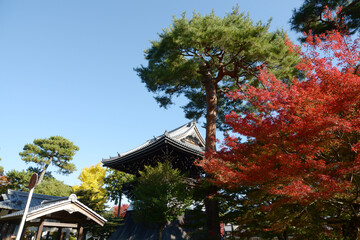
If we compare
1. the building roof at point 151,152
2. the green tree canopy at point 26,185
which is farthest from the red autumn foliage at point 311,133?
the green tree canopy at point 26,185

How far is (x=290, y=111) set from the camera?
217 inches

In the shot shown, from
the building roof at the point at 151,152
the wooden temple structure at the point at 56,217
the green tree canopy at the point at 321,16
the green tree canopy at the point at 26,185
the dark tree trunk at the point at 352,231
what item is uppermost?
the green tree canopy at the point at 321,16

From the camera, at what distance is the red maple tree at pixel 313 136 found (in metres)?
4.61

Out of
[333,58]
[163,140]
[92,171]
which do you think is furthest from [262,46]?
[92,171]

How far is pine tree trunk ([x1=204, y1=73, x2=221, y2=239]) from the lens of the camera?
814 cm

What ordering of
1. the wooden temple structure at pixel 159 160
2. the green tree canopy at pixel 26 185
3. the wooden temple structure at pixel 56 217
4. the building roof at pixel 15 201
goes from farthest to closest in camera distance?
the green tree canopy at pixel 26 185 < the building roof at pixel 15 201 < the wooden temple structure at pixel 159 160 < the wooden temple structure at pixel 56 217

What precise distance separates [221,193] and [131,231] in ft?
23.2

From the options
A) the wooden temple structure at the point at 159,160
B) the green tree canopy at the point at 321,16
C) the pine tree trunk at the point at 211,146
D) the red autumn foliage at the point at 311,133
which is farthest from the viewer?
the wooden temple structure at the point at 159,160

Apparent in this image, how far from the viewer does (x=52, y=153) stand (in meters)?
37.6

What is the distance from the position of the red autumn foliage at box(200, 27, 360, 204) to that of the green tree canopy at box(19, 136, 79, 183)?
37.7 meters

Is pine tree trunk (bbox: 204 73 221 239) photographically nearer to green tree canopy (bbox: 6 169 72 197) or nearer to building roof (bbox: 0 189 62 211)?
building roof (bbox: 0 189 62 211)

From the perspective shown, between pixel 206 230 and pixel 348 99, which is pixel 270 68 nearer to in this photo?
pixel 348 99

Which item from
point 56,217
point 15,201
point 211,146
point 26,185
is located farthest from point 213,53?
point 26,185

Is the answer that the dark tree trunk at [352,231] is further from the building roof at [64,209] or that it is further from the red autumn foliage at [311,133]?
the building roof at [64,209]
